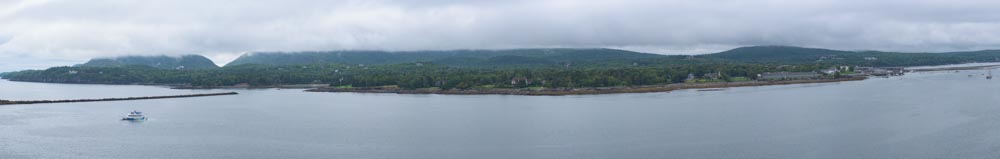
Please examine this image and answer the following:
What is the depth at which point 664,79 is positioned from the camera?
4550 cm

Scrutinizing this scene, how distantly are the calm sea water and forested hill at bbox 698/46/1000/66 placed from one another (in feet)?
209

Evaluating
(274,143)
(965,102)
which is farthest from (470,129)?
(965,102)

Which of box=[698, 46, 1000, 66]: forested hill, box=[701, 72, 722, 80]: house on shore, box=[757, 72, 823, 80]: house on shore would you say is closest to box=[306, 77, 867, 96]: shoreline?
box=[701, 72, 722, 80]: house on shore

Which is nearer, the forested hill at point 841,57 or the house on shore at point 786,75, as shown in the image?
the house on shore at point 786,75

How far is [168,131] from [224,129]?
1679 millimetres

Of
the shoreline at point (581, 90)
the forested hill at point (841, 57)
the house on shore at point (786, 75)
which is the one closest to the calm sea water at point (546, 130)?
the shoreline at point (581, 90)

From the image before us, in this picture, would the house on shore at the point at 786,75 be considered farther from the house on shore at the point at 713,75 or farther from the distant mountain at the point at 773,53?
the distant mountain at the point at 773,53

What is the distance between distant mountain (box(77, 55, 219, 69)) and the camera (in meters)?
115

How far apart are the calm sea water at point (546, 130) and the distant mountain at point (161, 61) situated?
89554 mm

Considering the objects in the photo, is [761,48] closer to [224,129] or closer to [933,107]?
[933,107]

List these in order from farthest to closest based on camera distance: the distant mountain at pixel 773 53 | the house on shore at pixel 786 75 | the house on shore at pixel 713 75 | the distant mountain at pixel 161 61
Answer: the distant mountain at pixel 161 61 < the distant mountain at pixel 773 53 < the house on shore at pixel 786 75 < the house on shore at pixel 713 75

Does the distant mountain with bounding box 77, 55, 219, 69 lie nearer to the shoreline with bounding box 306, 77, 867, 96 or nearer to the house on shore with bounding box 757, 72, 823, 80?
the shoreline with bounding box 306, 77, 867, 96

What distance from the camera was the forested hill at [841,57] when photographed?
89.9 m

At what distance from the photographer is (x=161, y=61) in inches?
4825
